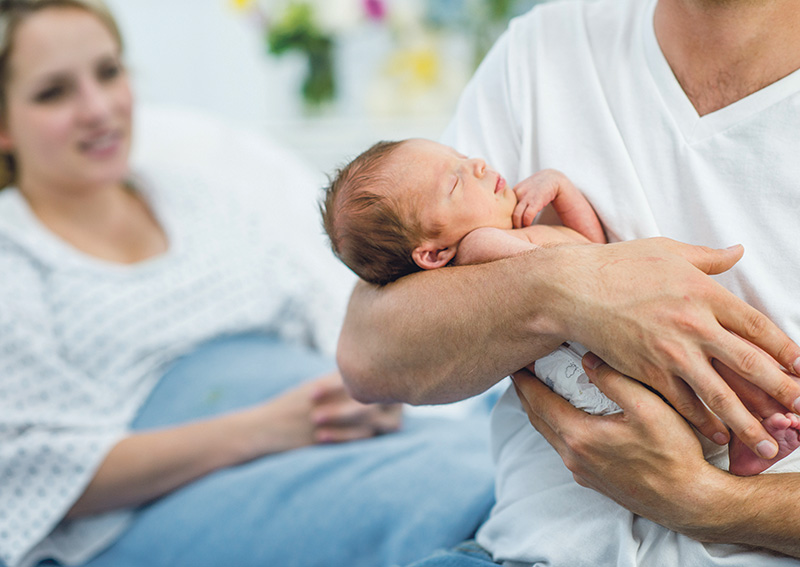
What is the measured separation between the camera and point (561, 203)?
1056mm

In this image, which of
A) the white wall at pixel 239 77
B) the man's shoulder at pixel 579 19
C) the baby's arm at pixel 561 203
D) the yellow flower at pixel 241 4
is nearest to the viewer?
the baby's arm at pixel 561 203

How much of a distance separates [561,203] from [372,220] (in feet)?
0.85

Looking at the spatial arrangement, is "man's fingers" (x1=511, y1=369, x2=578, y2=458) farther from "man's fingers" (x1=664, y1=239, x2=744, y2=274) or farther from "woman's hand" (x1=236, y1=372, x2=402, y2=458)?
"woman's hand" (x1=236, y1=372, x2=402, y2=458)

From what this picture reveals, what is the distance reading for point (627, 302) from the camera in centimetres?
87

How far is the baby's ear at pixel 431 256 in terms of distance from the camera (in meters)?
1.08

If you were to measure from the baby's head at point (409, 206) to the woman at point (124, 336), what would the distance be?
2.02 feet

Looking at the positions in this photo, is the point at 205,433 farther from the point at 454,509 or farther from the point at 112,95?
the point at 112,95

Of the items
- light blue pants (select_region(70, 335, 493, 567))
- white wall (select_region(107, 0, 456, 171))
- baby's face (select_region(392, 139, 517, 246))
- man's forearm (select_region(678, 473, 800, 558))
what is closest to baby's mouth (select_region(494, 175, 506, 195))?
baby's face (select_region(392, 139, 517, 246))

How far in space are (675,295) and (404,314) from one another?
1.19 feet

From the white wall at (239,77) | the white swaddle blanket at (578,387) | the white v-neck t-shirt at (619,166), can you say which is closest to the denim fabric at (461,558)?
the white v-neck t-shirt at (619,166)

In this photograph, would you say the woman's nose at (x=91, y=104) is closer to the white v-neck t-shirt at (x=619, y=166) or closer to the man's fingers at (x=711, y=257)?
the white v-neck t-shirt at (x=619, y=166)

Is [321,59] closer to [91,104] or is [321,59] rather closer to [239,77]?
[239,77]

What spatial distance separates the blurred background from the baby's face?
2131mm

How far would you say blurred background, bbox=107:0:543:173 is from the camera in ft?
10.4
